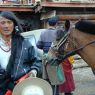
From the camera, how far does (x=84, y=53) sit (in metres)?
5.16

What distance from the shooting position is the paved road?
9.77m

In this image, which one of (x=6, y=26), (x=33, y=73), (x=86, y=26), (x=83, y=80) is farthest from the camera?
Answer: (x=83, y=80)

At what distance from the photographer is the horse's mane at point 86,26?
5039 millimetres

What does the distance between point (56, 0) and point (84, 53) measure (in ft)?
36.8

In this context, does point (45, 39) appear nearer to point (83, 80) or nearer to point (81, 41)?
point (81, 41)

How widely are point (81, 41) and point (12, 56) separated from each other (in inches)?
39.1

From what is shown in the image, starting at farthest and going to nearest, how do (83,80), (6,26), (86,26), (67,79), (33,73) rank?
1. (83,80)
2. (67,79)
3. (86,26)
4. (6,26)
5. (33,73)

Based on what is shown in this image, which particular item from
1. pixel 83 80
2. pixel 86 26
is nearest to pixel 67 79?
pixel 86 26

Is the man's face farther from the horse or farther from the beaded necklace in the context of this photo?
the horse

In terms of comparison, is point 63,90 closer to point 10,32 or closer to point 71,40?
point 71,40

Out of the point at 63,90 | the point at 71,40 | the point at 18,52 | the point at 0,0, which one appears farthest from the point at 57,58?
the point at 0,0

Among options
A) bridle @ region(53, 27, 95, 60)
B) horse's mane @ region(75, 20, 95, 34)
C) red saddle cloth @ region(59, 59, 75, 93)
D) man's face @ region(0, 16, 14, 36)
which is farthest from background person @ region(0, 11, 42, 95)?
red saddle cloth @ region(59, 59, 75, 93)

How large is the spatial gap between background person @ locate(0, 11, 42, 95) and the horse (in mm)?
604

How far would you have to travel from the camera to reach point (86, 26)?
5.07 meters
